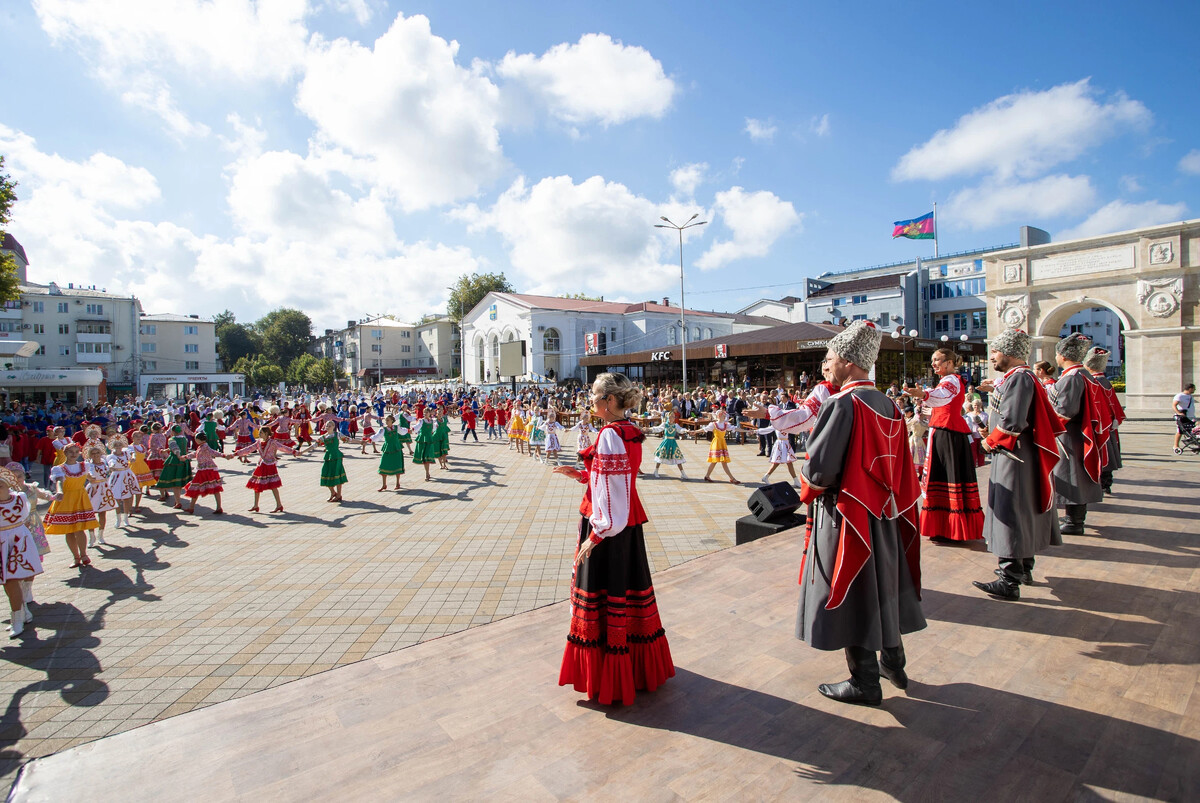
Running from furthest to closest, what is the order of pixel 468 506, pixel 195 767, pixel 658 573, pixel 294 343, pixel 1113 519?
pixel 294 343 → pixel 468 506 → pixel 1113 519 → pixel 658 573 → pixel 195 767

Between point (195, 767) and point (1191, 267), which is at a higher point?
point (1191, 267)

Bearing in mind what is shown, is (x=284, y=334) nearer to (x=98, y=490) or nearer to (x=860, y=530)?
(x=98, y=490)

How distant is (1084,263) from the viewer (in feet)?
79.9

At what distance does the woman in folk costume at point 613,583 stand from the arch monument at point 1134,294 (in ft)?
94.5

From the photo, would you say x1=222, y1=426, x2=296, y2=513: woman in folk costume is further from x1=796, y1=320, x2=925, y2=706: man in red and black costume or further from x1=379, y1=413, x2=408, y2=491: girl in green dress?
x1=796, y1=320, x2=925, y2=706: man in red and black costume

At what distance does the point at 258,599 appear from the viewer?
5.86 meters

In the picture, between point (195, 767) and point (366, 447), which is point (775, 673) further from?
point (366, 447)

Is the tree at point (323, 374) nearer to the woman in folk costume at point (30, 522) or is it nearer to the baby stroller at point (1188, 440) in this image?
the woman in folk costume at point (30, 522)

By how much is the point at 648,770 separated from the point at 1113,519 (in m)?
7.57

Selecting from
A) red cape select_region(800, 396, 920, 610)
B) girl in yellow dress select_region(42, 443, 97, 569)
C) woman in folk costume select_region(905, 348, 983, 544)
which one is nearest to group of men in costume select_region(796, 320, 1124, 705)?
red cape select_region(800, 396, 920, 610)

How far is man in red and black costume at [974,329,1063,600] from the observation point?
184 inches

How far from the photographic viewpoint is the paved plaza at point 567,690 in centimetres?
278

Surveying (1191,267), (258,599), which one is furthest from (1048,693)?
(1191,267)

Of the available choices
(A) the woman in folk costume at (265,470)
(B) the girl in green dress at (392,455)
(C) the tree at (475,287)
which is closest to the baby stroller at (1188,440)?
(B) the girl in green dress at (392,455)
